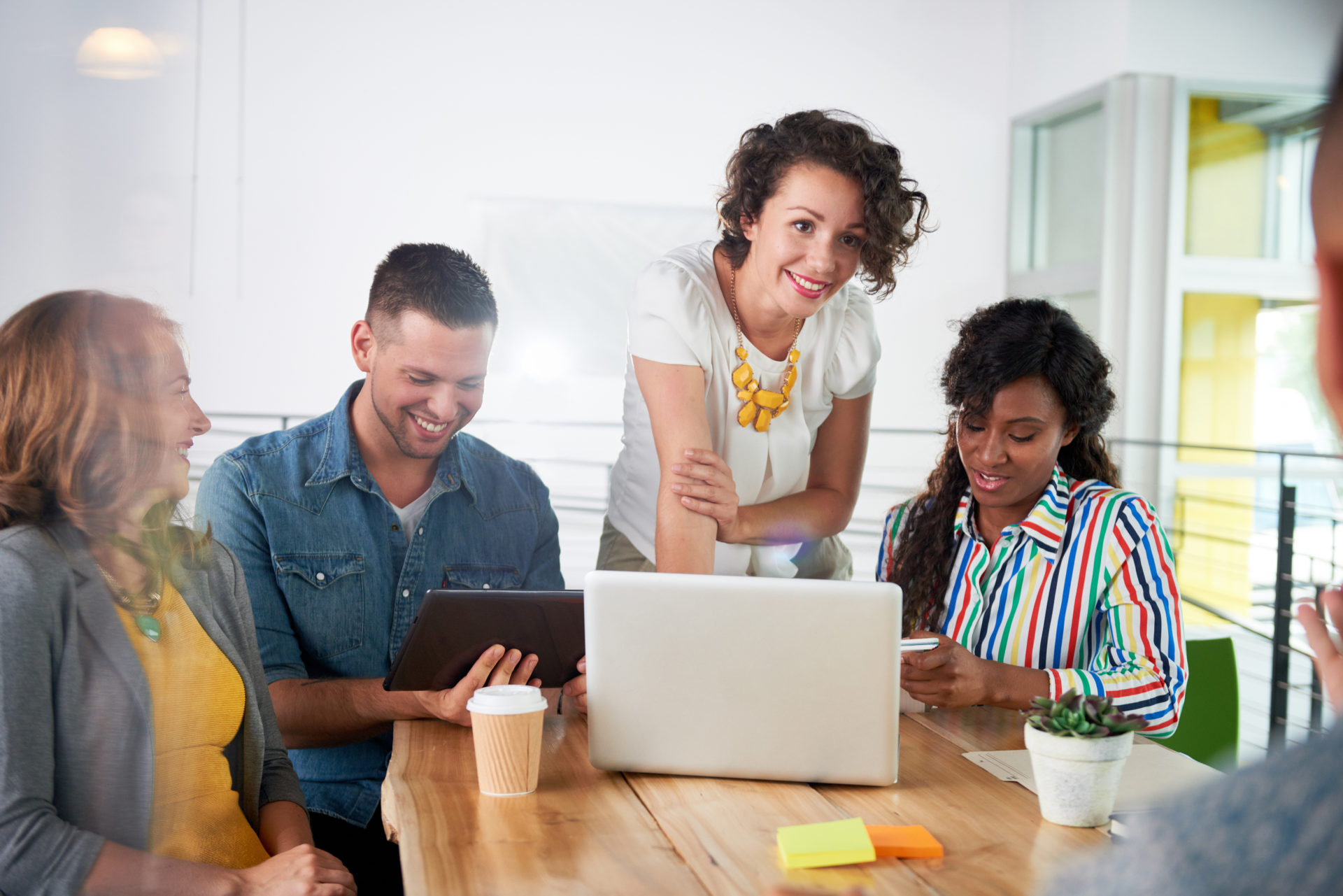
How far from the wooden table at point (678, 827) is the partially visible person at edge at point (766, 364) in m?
0.58

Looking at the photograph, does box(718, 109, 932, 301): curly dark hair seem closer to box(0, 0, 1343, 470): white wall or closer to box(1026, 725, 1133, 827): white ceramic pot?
box(1026, 725, 1133, 827): white ceramic pot

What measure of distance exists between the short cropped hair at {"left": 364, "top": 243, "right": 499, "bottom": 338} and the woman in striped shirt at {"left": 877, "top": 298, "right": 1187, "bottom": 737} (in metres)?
0.82

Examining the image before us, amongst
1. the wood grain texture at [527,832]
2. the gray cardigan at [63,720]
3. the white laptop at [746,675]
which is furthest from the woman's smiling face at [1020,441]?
the gray cardigan at [63,720]

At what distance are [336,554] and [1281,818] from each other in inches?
62.7

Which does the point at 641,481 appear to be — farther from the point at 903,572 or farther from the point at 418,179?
the point at 418,179

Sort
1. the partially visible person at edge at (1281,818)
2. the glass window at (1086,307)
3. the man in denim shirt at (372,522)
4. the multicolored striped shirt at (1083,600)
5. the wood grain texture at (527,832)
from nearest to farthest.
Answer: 1. the partially visible person at edge at (1281,818)
2. the wood grain texture at (527,832)
3. the multicolored striped shirt at (1083,600)
4. the man in denim shirt at (372,522)
5. the glass window at (1086,307)

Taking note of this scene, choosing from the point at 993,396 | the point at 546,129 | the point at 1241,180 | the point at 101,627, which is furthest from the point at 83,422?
the point at 1241,180

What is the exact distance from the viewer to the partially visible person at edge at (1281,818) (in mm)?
281

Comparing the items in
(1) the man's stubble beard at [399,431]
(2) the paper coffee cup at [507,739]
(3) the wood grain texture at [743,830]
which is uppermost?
(1) the man's stubble beard at [399,431]

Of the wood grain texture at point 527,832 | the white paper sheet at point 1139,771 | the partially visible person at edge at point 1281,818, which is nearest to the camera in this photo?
the partially visible person at edge at point 1281,818

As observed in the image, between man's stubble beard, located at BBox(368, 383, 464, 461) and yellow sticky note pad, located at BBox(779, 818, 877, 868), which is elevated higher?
man's stubble beard, located at BBox(368, 383, 464, 461)

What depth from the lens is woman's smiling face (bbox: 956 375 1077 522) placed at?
5.56 feet

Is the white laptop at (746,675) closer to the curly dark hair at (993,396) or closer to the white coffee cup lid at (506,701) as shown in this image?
the white coffee cup lid at (506,701)

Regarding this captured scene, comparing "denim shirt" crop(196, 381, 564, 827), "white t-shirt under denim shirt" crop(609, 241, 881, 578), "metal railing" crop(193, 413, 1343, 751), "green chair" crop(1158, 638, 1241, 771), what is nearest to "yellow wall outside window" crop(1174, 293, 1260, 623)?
"metal railing" crop(193, 413, 1343, 751)
